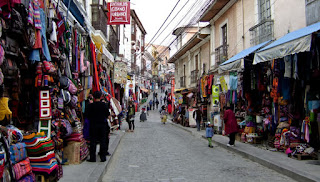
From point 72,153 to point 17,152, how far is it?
9.44 feet

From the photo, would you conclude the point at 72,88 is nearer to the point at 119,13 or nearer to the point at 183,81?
the point at 119,13

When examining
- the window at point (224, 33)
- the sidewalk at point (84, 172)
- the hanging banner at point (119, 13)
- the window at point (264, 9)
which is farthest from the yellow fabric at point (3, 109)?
the window at point (224, 33)

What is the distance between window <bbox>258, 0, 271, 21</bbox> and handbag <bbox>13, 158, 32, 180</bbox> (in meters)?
10.8

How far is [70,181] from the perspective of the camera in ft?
17.9

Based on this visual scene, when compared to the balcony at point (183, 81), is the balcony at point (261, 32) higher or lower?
higher

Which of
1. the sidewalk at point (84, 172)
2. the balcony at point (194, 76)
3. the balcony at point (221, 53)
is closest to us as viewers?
the sidewalk at point (84, 172)

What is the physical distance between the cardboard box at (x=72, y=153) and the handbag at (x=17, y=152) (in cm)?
252

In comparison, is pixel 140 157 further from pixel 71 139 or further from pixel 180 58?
pixel 180 58

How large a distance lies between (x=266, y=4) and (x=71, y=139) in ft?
32.4

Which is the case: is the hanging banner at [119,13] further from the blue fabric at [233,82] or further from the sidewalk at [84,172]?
the sidewalk at [84,172]

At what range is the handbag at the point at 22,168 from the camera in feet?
13.3

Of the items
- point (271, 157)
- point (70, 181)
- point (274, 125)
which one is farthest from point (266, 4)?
point (70, 181)

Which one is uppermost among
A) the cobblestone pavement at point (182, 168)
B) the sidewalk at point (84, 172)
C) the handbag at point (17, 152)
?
the handbag at point (17, 152)

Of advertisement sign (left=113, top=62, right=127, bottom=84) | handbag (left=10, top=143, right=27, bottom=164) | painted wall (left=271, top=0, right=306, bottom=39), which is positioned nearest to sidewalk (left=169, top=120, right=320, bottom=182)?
painted wall (left=271, top=0, right=306, bottom=39)
